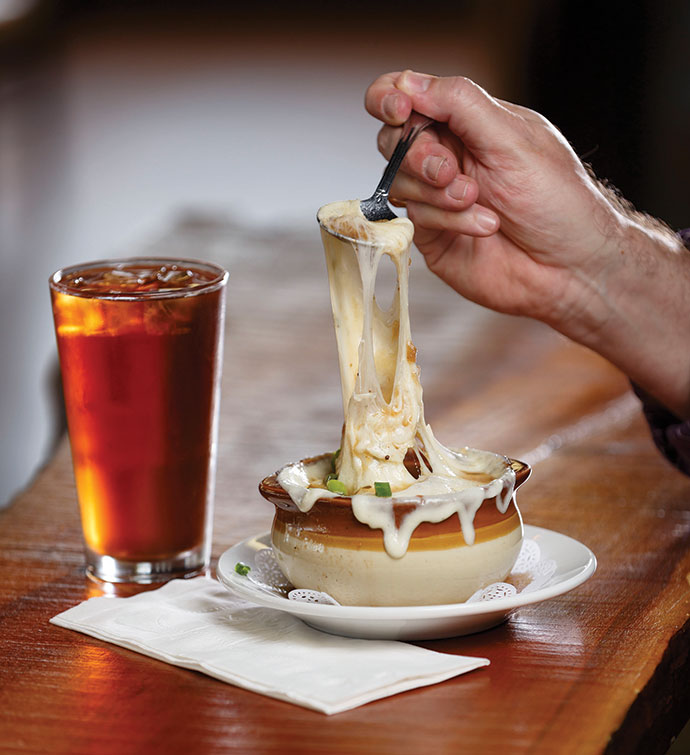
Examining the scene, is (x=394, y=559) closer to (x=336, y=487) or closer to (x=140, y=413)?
(x=336, y=487)

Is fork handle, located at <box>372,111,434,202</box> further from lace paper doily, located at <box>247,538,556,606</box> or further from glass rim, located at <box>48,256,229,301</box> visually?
lace paper doily, located at <box>247,538,556,606</box>

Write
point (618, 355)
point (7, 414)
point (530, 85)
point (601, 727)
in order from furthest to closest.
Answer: point (530, 85)
point (7, 414)
point (618, 355)
point (601, 727)

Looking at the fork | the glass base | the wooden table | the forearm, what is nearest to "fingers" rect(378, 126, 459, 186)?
the fork

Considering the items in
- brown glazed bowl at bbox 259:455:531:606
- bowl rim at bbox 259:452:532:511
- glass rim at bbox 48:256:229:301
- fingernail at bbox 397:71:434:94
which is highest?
fingernail at bbox 397:71:434:94

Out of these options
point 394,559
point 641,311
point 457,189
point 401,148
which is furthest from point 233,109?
point 394,559

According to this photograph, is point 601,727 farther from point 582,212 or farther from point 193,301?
point 582,212

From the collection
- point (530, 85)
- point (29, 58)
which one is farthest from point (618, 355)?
point (29, 58)
